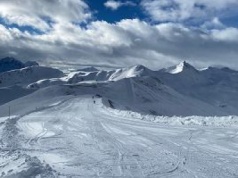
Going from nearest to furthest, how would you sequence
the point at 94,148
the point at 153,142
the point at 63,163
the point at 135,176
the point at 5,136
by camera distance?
1. the point at 135,176
2. the point at 63,163
3. the point at 94,148
4. the point at 153,142
5. the point at 5,136

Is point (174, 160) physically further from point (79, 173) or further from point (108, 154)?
point (79, 173)

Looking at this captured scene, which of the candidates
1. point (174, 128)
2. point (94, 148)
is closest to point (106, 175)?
point (94, 148)

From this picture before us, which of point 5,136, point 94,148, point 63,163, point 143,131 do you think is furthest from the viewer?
point 143,131

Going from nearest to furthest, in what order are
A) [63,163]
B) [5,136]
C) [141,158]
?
[63,163], [141,158], [5,136]

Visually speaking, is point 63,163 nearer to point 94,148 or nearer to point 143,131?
point 94,148

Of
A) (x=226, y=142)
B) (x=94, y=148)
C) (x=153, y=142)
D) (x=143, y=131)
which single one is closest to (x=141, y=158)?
(x=94, y=148)

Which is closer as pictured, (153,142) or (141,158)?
(141,158)
